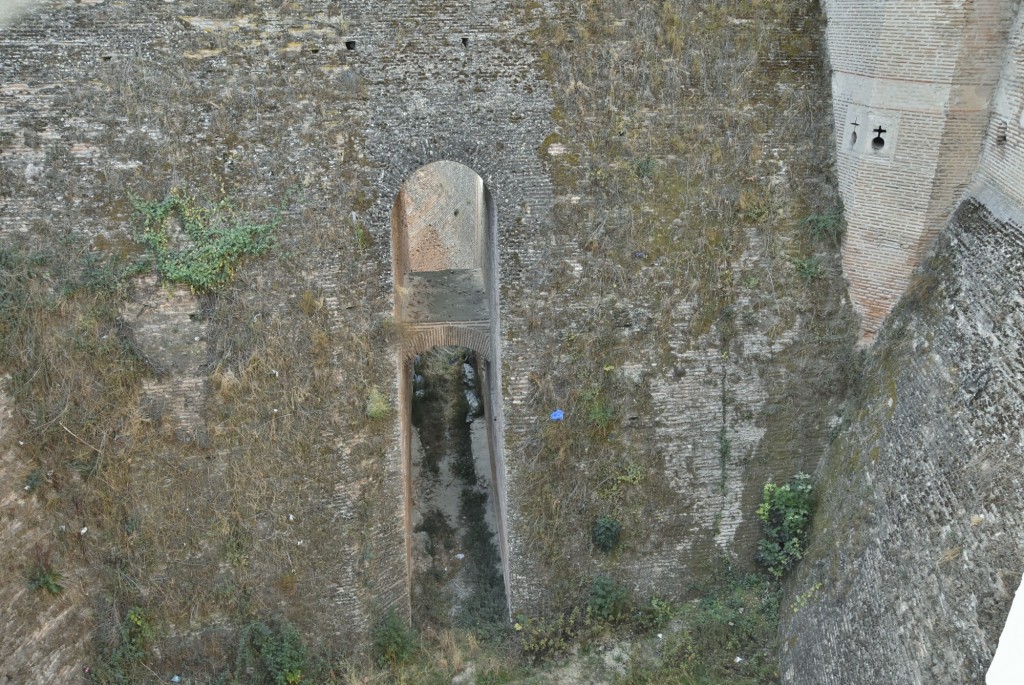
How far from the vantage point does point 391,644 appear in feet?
25.8

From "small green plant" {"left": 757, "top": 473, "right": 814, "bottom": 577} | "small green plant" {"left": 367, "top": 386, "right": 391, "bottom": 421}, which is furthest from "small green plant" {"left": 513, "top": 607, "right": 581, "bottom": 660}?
"small green plant" {"left": 367, "top": 386, "right": 391, "bottom": 421}

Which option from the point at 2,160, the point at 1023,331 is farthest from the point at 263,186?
the point at 1023,331

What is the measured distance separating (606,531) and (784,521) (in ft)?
6.56

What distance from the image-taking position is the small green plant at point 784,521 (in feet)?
25.2

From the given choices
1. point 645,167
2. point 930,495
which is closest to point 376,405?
point 645,167

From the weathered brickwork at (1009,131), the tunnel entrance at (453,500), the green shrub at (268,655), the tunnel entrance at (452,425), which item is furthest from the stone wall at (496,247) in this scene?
the weathered brickwork at (1009,131)

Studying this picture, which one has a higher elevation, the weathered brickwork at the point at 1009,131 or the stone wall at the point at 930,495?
the weathered brickwork at the point at 1009,131

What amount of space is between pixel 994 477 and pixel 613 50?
5.26m

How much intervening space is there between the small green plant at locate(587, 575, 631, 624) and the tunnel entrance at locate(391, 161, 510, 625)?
1110mm

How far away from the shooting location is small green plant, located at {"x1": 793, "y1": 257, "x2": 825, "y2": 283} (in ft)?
24.8

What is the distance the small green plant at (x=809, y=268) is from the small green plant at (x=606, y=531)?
11.4 feet

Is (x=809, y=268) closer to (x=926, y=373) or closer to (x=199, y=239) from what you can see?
(x=926, y=373)

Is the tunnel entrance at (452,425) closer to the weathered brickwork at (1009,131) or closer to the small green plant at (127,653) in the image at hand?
the small green plant at (127,653)

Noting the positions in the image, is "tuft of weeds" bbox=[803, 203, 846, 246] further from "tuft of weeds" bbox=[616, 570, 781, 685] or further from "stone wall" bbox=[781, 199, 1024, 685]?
"tuft of weeds" bbox=[616, 570, 781, 685]
